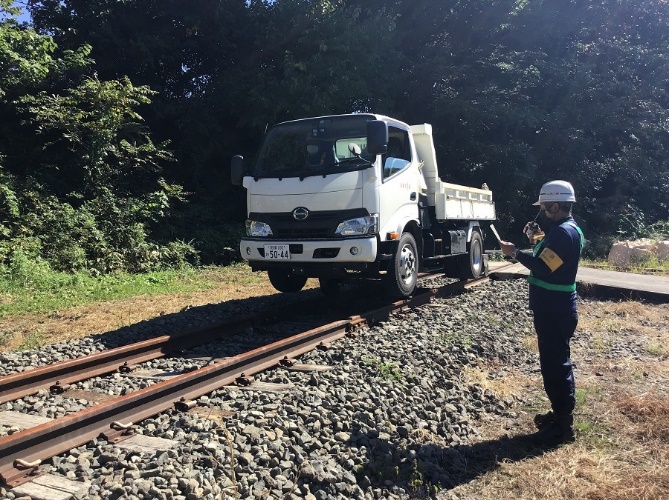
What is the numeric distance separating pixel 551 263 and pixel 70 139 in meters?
14.3

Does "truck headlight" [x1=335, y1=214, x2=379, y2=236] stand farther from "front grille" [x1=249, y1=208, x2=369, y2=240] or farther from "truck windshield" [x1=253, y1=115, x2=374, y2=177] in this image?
"truck windshield" [x1=253, y1=115, x2=374, y2=177]

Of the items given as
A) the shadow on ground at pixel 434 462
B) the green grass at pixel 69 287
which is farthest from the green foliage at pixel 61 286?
the shadow on ground at pixel 434 462

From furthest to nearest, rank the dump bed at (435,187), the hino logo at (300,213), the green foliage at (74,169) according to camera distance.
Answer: the green foliage at (74,169)
the dump bed at (435,187)
the hino logo at (300,213)

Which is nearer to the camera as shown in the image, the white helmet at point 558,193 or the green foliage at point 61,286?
the white helmet at point 558,193

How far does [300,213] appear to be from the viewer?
778cm

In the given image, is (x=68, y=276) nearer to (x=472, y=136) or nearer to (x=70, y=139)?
(x=70, y=139)

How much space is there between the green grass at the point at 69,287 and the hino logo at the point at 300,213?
4.59 metres

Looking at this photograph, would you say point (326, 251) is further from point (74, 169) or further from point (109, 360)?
point (74, 169)

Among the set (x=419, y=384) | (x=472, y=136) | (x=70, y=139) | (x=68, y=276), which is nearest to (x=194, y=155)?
(x=70, y=139)

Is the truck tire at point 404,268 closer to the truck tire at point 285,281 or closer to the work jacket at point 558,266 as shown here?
the truck tire at point 285,281

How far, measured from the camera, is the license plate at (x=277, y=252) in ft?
25.5

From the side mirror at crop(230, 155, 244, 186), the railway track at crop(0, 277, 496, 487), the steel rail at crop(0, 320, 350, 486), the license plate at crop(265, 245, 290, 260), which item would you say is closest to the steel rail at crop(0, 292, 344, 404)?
the railway track at crop(0, 277, 496, 487)

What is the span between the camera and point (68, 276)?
1169 centimetres

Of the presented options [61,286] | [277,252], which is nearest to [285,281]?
[277,252]
